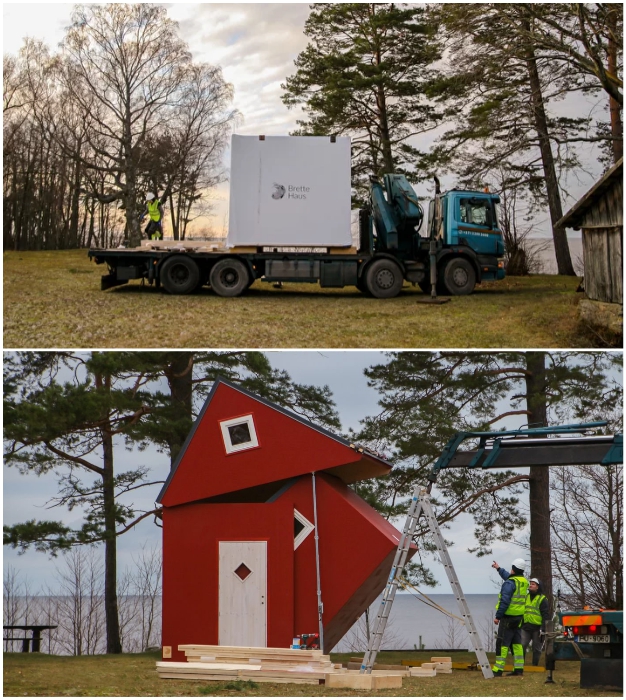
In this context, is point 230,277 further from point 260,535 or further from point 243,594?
point 243,594

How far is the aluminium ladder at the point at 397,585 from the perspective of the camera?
352 inches

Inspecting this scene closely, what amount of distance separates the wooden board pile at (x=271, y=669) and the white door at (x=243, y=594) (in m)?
0.54

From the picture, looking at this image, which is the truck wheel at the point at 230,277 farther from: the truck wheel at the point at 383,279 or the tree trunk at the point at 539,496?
the tree trunk at the point at 539,496

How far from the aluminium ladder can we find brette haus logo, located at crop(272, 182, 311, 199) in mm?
9595

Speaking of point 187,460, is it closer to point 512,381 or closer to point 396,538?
point 396,538

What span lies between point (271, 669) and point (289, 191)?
10.9 m

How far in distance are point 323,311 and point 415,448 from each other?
332cm

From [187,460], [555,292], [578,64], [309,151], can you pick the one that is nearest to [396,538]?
[187,460]

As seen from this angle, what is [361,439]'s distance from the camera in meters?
17.1

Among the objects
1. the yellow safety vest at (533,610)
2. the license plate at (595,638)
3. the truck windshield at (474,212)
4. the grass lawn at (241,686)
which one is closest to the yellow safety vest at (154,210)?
the truck windshield at (474,212)

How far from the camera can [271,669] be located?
29.7 ft

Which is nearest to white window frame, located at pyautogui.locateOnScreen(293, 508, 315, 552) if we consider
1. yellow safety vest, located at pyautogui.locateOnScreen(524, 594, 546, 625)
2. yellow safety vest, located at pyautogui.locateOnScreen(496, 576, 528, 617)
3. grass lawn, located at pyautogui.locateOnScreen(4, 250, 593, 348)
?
yellow safety vest, located at pyautogui.locateOnScreen(496, 576, 528, 617)

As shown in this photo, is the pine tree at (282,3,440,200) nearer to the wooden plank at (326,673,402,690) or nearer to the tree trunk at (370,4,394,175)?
the tree trunk at (370,4,394,175)

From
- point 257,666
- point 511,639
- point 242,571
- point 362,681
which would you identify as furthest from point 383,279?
point 362,681
